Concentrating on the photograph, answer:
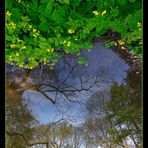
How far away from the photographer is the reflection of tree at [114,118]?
2.48 meters

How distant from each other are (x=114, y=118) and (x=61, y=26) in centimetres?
95

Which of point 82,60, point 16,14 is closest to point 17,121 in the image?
point 82,60

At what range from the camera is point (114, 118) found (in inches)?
103

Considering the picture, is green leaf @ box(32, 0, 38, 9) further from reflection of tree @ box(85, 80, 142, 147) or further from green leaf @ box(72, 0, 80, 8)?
reflection of tree @ box(85, 80, 142, 147)

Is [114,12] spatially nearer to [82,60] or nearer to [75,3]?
[75,3]

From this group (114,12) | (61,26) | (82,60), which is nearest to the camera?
(114,12)

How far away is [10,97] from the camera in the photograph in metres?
2.53

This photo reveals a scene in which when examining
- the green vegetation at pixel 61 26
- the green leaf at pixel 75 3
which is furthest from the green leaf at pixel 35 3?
the green leaf at pixel 75 3

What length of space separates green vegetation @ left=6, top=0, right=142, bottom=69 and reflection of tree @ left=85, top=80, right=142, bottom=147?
37 cm

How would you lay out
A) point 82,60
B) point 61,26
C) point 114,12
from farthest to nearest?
point 82,60
point 61,26
point 114,12

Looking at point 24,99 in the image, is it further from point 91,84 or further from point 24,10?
point 24,10

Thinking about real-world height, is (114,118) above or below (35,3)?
below
